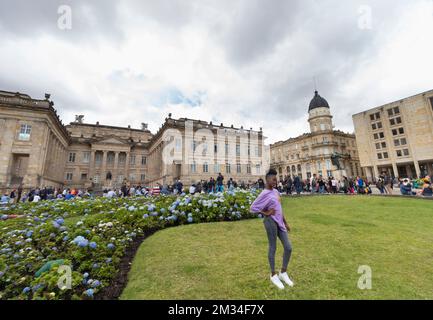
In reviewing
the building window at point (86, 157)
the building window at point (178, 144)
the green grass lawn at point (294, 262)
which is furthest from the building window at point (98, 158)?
the green grass lawn at point (294, 262)

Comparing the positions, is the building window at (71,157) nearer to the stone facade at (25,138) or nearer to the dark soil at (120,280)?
the stone facade at (25,138)

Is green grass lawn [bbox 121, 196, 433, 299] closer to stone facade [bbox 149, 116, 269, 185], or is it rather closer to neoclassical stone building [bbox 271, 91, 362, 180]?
stone facade [bbox 149, 116, 269, 185]

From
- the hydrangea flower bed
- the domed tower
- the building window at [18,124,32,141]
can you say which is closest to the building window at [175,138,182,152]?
the building window at [18,124,32,141]

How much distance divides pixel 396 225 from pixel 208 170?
34791 millimetres

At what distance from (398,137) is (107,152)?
67166 millimetres

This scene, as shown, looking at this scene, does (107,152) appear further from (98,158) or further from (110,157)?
(98,158)

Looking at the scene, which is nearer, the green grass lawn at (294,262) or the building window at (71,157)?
the green grass lawn at (294,262)

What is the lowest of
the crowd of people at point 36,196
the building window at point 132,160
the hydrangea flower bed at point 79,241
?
the hydrangea flower bed at point 79,241

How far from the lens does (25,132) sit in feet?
94.5

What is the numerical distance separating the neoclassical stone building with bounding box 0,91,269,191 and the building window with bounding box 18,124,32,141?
0.08 m

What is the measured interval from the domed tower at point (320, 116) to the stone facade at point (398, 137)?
8548mm

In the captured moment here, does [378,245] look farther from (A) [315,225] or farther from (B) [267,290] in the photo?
(B) [267,290]

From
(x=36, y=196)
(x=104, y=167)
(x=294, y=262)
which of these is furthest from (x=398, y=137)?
(x=104, y=167)

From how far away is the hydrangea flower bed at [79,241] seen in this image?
300 cm
